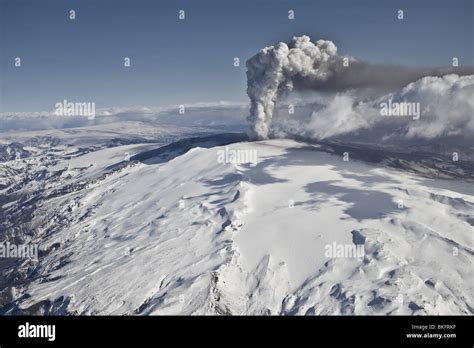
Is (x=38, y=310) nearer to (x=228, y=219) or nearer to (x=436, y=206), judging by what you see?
(x=228, y=219)

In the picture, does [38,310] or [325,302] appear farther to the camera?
[38,310]

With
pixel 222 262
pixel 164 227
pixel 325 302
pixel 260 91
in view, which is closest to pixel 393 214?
pixel 325 302

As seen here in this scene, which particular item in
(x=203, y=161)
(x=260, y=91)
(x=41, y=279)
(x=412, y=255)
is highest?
(x=260, y=91)

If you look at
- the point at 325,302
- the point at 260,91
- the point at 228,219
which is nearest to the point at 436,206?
the point at 325,302

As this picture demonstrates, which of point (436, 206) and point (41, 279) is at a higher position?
point (436, 206)

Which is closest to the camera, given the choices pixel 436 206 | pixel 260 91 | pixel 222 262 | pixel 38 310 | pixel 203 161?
pixel 222 262
